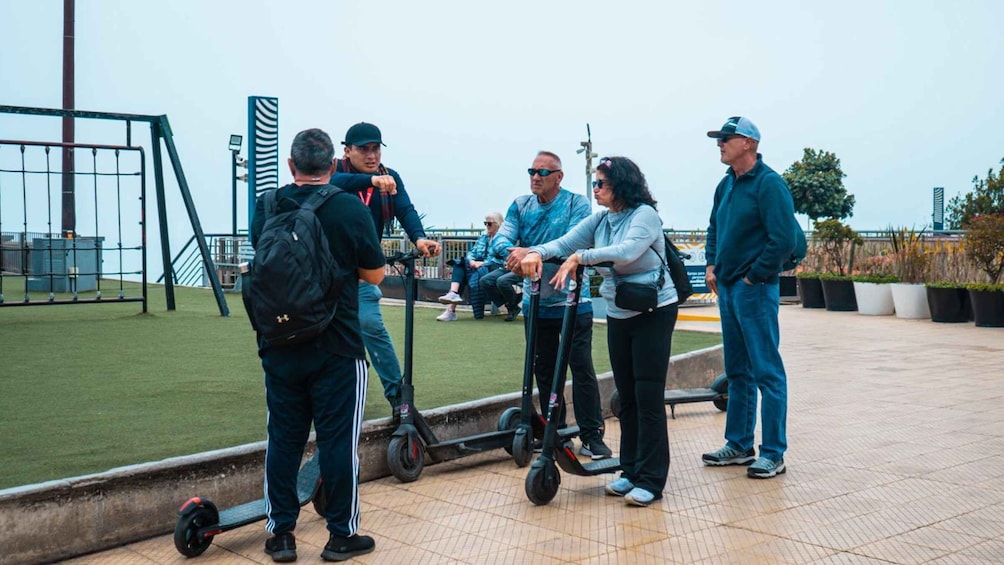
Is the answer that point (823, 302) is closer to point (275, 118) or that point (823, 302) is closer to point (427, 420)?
point (275, 118)

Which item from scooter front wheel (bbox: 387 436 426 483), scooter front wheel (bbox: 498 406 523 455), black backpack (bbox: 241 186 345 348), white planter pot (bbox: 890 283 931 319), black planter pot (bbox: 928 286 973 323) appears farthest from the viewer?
white planter pot (bbox: 890 283 931 319)

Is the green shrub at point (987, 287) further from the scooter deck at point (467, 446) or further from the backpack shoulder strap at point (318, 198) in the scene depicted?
the backpack shoulder strap at point (318, 198)

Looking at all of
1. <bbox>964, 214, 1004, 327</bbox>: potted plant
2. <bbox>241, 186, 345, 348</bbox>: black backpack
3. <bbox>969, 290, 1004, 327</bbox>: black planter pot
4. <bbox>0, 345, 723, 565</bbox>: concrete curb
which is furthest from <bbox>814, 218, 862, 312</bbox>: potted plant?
<bbox>241, 186, 345, 348</bbox>: black backpack

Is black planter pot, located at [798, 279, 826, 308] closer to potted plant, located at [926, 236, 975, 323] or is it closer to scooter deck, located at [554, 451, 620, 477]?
potted plant, located at [926, 236, 975, 323]

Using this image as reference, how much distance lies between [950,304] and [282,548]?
14724 mm

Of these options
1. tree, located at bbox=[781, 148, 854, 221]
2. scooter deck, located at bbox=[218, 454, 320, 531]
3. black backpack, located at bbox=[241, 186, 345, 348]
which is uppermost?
tree, located at bbox=[781, 148, 854, 221]

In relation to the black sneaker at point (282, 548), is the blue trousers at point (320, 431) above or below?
above

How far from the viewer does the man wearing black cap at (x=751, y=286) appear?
20.3ft

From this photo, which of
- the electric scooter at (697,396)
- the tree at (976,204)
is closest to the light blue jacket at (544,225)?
the electric scooter at (697,396)

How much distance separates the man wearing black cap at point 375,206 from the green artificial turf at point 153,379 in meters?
0.53

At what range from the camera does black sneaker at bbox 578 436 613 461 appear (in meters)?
6.73

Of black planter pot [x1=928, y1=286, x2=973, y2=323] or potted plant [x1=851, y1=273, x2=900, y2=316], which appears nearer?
black planter pot [x1=928, y1=286, x2=973, y2=323]

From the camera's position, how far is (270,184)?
65.6 feet

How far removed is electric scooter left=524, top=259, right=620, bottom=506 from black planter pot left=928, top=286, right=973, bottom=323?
42.0ft
